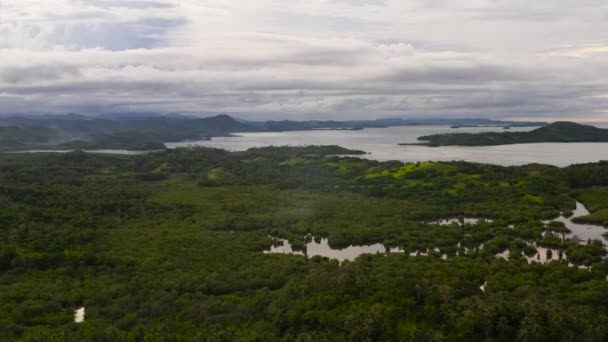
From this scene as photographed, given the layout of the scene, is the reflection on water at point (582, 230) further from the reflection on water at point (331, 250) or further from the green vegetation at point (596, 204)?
the reflection on water at point (331, 250)

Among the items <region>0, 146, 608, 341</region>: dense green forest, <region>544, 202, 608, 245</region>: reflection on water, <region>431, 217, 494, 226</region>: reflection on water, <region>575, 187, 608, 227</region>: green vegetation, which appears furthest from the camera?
<region>431, 217, 494, 226</region>: reflection on water

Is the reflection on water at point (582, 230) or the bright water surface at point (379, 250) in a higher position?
the reflection on water at point (582, 230)

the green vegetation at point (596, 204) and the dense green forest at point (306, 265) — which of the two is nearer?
the dense green forest at point (306, 265)

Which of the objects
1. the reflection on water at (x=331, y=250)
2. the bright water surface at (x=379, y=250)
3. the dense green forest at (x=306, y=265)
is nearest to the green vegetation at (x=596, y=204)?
the dense green forest at (x=306, y=265)

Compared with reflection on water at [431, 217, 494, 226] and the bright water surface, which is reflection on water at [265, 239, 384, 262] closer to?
the bright water surface

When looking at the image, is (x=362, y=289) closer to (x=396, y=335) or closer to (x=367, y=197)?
(x=396, y=335)

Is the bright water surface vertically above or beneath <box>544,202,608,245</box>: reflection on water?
beneath

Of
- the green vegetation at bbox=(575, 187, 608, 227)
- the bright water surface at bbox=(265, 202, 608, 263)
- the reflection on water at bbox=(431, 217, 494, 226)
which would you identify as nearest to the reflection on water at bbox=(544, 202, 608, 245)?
the bright water surface at bbox=(265, 202, 608, 263)

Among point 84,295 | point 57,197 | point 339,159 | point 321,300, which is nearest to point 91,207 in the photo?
point 57,197
